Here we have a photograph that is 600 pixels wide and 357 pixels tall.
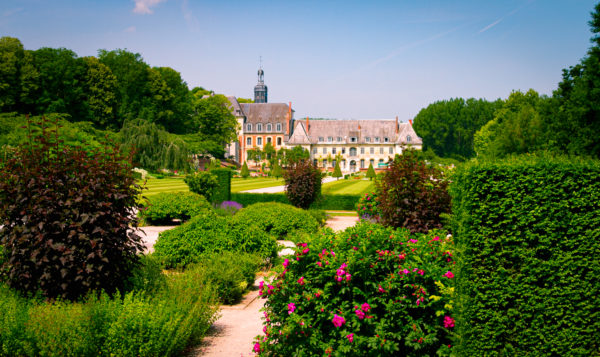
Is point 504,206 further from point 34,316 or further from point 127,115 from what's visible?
point 127,115

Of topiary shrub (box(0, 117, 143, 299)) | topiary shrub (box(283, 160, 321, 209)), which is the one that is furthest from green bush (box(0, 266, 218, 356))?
topiary shrub (box(283, 160, 321, 209))

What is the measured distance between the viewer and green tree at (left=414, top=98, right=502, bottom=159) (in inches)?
3339

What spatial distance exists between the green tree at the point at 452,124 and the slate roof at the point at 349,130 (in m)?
15.0

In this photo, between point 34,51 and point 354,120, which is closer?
point 34,51

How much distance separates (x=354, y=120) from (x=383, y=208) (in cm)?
6956

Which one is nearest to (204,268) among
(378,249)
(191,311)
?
(191,311)

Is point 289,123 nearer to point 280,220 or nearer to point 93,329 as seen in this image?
point 280,220

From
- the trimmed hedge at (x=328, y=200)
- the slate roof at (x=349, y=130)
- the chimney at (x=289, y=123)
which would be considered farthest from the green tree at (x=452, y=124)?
the trimmed hedge at (x=328, y=200)

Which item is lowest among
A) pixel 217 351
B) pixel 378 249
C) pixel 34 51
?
pixel 217 351

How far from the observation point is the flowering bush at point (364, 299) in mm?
3852

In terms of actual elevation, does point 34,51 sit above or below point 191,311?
above

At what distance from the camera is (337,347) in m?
4.02

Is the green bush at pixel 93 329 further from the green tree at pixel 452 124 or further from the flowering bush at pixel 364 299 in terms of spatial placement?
the green tree at pixel 452 124

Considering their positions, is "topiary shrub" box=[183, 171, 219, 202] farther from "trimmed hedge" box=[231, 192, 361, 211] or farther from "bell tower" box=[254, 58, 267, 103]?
"bell tower" box=[254, 58, 267, 103]
